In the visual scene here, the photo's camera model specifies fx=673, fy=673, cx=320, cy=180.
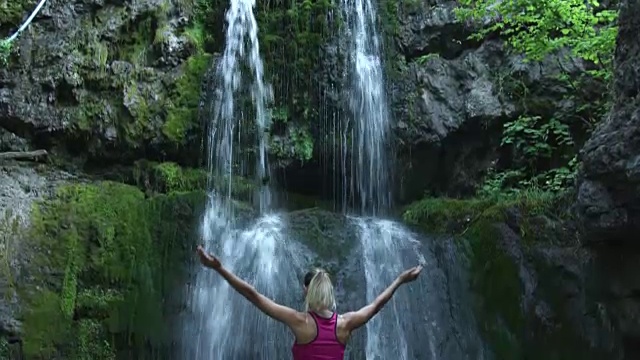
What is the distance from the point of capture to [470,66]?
1145 cm

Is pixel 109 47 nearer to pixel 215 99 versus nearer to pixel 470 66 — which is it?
pixel 215 99

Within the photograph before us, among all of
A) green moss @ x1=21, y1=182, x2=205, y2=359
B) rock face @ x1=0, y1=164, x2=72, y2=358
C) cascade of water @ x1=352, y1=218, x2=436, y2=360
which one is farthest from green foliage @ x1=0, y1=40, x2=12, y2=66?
cascade of water @ x1=352, y1=218, x2=436, y2=360

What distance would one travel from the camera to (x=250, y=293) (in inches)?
115

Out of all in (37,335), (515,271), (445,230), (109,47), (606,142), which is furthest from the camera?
(109,47)

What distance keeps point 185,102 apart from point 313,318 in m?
8.03

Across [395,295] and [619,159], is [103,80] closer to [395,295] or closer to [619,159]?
[395,295]

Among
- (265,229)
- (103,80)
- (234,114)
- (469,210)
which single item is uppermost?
(103,80)

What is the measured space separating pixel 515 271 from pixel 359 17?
5.58 m

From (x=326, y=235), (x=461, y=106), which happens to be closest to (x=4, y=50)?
(x=326, y=235)

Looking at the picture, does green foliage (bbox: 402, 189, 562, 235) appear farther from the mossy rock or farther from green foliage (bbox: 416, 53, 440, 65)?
green foliage (bbox: 416, 53, 440, 65)

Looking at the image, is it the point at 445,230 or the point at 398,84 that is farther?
the point at 398,84

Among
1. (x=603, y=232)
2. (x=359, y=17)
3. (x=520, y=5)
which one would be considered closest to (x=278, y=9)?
(x=359, y=17)

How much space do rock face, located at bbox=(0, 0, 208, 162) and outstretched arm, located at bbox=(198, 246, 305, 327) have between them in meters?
7.47

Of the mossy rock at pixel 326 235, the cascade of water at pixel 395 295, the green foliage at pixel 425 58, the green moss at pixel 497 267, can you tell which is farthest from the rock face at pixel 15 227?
the green foliage at pixel 425 58
